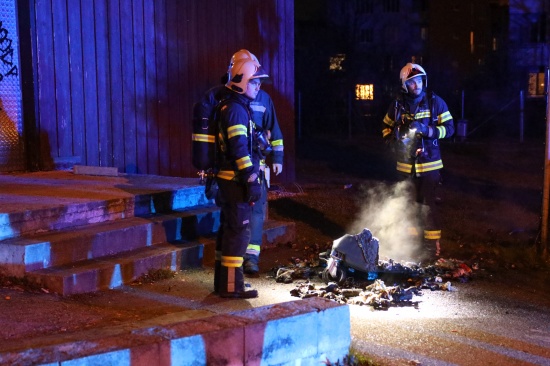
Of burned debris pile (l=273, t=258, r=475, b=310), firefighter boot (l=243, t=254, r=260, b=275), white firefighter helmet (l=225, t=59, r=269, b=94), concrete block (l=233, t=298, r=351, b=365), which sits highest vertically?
white firefighter helmet (l=225, t=59, r=269, b=94)

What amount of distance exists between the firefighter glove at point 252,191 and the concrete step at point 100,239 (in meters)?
1.61

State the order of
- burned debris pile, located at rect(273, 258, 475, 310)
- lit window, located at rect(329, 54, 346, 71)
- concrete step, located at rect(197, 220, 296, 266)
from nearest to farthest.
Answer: burned debris pile, located at rect(273, 258, 475, 310) < concrete step, located at rect(197, 220, 296, 266) < lit window, located at rect(329, 54, 346, 71)

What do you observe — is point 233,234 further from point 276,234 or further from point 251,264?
point 276,234

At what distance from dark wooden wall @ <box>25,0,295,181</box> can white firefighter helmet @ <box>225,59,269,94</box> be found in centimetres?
466

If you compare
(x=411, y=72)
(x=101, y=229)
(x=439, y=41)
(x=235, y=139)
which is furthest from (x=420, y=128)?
(x=439, y=41)

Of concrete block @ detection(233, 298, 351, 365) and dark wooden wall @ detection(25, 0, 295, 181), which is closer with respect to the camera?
concrete block @ detection(233, 298, 351, 365)

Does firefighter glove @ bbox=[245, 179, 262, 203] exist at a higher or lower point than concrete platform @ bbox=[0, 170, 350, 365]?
higher

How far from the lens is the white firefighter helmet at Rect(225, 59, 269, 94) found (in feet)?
21.1

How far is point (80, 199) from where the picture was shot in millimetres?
7730

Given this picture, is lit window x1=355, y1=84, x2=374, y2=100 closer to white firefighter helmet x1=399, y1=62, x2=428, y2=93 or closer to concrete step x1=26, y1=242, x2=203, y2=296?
white firefighter helmet x1=399, y1=62, x2=428, y2=93

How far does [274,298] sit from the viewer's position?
6637 mm

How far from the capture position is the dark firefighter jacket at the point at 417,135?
8.50m

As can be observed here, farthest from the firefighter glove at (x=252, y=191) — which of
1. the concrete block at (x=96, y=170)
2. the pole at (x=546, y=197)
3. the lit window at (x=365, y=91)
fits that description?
the lit window at (x=365, y=91)

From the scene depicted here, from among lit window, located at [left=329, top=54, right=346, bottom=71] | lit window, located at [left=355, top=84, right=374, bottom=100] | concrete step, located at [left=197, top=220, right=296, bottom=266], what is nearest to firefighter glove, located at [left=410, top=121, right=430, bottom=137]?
concrete step, located at [left=197, top=220, right=296, bottom=266]
